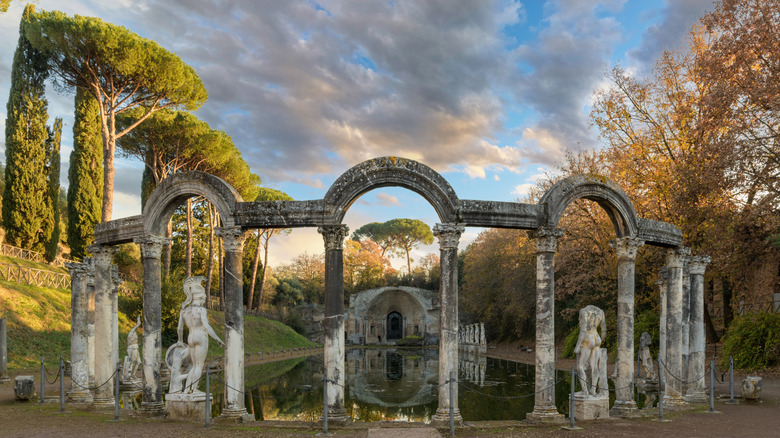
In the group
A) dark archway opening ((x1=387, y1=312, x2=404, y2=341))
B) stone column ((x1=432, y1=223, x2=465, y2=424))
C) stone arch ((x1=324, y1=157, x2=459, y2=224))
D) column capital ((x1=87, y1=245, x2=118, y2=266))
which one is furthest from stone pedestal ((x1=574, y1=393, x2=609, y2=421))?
dark archway opening ((x1=387, y1=312, x2=404, y2=341))

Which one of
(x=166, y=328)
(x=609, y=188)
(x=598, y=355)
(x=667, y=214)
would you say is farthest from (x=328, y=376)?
(x=166, y=328)

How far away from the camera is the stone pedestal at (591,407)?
427 inches

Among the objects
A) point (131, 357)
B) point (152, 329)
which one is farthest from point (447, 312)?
point (131, 357)

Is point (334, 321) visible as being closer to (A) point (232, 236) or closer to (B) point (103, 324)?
(A) point (232, 236)

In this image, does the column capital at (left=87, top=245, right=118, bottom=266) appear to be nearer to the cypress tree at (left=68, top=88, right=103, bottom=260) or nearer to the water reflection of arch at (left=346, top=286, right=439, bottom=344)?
the cypress tree at (left=68, top=88, right=103, bottom=260)

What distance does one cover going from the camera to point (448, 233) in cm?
1069

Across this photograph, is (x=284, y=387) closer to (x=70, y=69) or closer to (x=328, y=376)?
(x=328, y=376)

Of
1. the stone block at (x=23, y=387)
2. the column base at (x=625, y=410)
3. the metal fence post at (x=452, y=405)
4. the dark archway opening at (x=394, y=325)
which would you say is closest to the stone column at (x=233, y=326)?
the metal fence post at (x=452, y=405)

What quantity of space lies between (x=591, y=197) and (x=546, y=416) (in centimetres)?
474

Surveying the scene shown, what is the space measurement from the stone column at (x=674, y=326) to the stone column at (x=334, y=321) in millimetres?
8097

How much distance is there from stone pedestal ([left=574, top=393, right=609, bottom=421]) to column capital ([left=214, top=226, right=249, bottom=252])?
7.69 m

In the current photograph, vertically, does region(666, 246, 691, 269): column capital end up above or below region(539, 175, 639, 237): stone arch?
below

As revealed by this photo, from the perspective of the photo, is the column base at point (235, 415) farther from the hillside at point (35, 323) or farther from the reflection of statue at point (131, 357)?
the hillside at point (35, 323)

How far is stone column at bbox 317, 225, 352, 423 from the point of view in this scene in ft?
33.7
